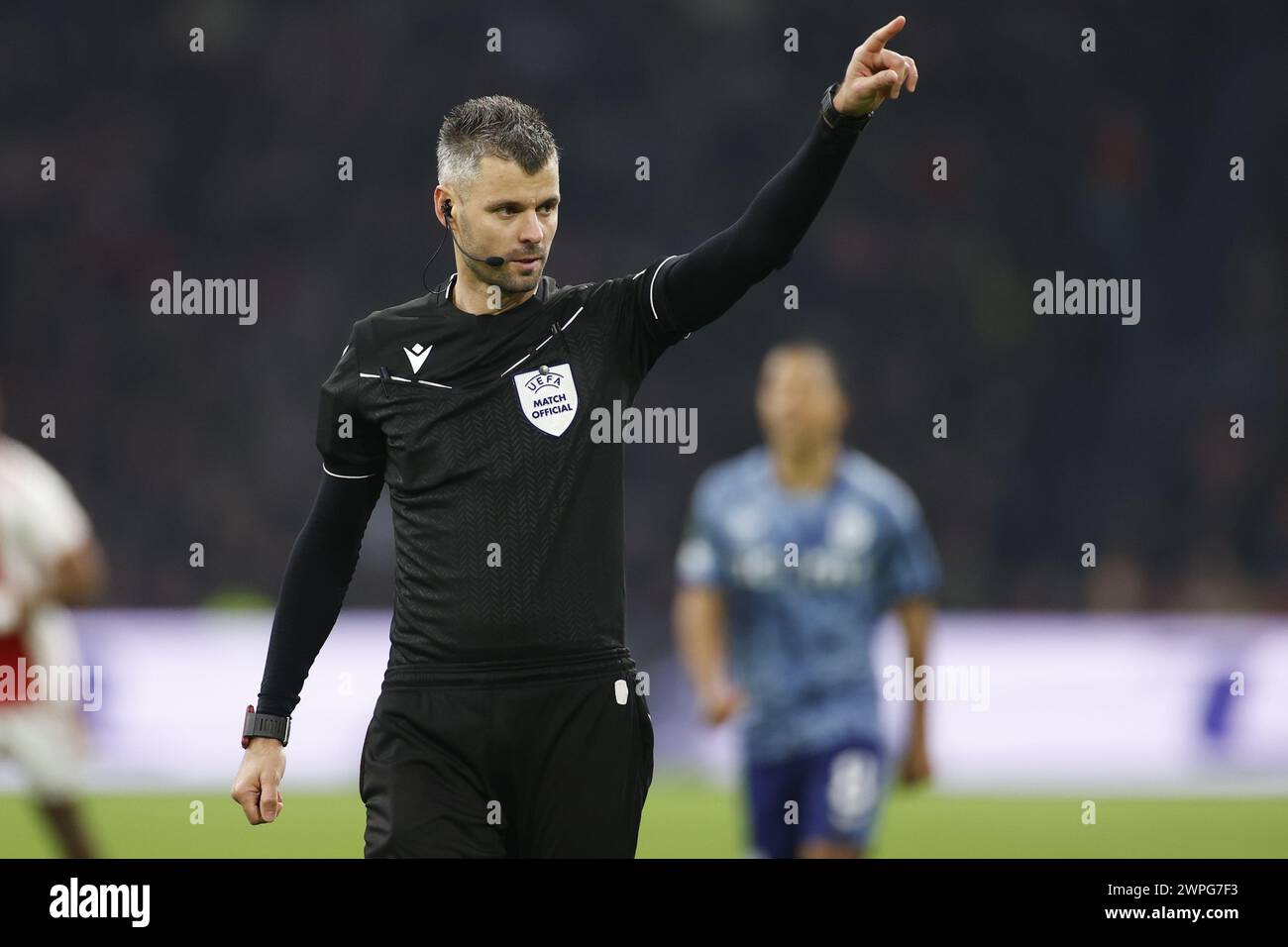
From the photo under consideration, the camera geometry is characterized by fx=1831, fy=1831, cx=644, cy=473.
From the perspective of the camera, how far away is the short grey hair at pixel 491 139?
3621mm

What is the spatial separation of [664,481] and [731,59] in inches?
188

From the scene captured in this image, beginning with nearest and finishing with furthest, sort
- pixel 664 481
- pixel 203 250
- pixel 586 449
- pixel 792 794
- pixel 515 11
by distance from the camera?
pixel 586 449 < pixel 792 794 < pixel 664 481 < pixel 203 250 < pixel 515 11

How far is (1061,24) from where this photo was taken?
57.5 ft

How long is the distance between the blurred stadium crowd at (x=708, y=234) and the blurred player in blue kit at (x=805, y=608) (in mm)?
5896

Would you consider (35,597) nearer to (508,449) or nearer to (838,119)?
(508,449)

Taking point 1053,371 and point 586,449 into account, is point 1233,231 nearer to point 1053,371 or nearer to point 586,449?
point 1053,371

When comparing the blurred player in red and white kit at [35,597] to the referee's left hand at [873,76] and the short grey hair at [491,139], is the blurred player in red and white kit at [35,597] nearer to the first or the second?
the short grey hair at [491,139]

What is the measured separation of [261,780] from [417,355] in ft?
2.99

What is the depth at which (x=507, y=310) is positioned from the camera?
372cm

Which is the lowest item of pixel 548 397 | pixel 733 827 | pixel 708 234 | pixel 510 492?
pixel 733 827

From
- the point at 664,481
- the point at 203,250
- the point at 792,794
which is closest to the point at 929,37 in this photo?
the point at 664,481

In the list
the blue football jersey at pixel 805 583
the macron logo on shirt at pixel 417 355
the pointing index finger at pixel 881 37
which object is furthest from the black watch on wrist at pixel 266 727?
the blue football jersey at pixel 805 583

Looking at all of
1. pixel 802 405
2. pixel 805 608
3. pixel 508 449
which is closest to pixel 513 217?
pixel 508 449

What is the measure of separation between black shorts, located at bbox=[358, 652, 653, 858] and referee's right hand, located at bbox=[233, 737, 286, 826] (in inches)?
9.6
